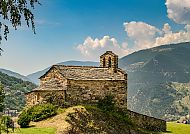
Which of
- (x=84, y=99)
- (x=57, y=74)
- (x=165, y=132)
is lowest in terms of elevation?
(x=165, y=132)

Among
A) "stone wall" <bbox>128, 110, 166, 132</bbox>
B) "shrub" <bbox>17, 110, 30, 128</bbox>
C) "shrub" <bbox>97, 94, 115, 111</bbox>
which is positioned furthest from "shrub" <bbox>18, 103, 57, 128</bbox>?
"stone wall" <bbox>128, 110, 166, 132</bbox>

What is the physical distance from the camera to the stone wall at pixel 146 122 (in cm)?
5734

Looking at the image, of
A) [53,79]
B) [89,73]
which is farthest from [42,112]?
[89,73]

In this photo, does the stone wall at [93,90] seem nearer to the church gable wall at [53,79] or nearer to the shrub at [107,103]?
the shrub at [107,103]

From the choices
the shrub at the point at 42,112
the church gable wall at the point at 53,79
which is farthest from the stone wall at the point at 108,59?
the shrub at the point at 42,112

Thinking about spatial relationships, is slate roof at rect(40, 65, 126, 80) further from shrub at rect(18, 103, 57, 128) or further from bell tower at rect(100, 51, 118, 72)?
shrub at rect(18, 103, 57, 128)

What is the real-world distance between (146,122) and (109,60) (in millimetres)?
10964

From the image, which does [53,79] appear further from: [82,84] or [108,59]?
[108,59]

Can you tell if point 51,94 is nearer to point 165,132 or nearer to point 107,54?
point 107,54

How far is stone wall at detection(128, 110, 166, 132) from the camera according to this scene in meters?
57.3

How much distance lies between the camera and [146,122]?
59.1m

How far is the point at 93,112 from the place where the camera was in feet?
162

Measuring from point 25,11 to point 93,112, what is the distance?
3772cm

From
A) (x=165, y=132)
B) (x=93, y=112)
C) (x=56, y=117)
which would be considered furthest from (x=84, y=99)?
(x=165, y=132)
